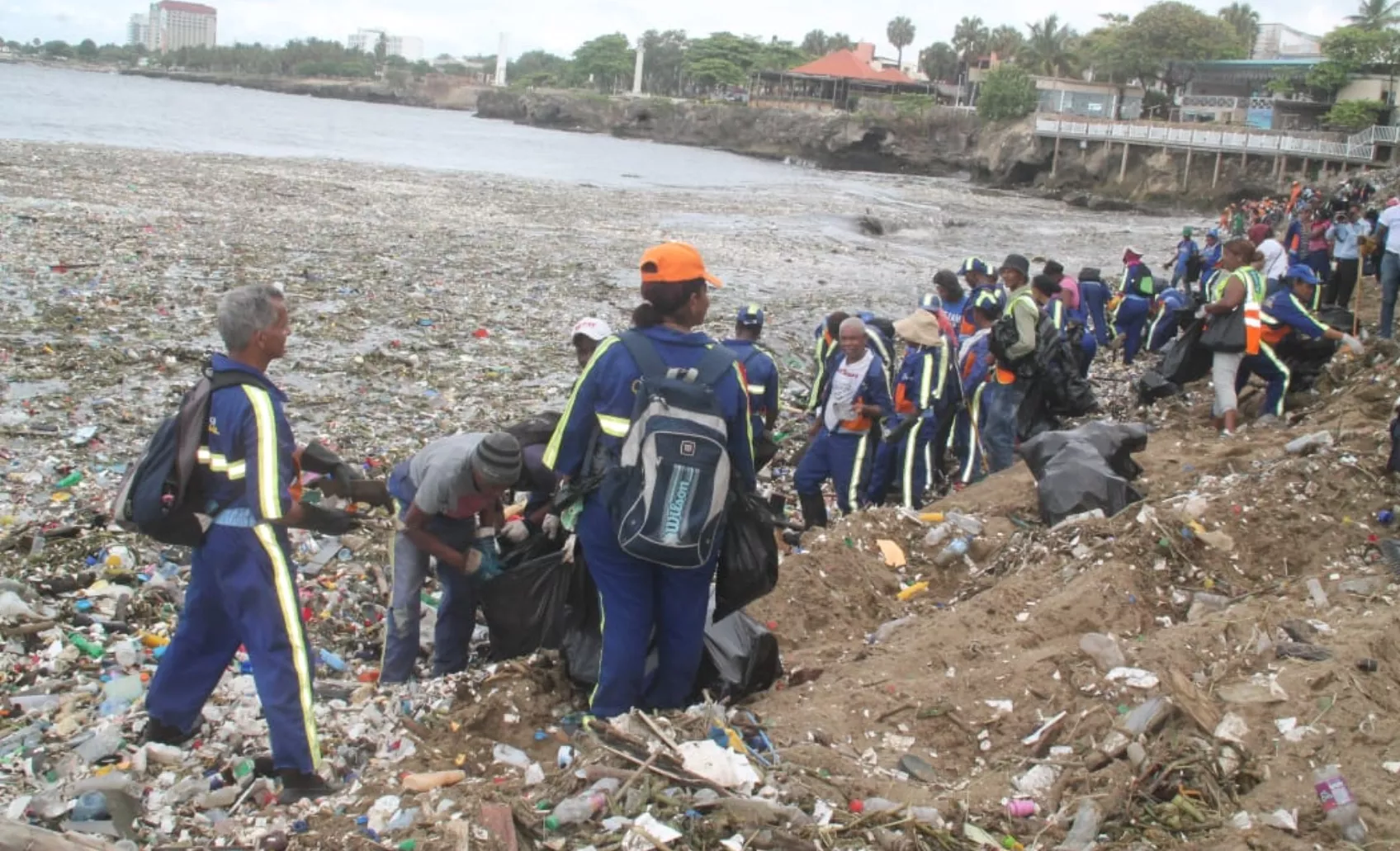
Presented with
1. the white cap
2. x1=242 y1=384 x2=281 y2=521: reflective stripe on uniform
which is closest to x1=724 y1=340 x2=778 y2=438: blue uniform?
the white cap

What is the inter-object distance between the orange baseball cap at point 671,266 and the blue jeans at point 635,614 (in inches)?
27.5

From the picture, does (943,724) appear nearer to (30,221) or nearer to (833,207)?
(30,221)

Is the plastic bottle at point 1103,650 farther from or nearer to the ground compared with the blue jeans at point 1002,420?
nearer to the ground

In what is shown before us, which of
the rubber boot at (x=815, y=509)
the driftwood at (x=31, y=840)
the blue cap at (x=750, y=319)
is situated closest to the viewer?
the driftwood at (x=31, y=840)

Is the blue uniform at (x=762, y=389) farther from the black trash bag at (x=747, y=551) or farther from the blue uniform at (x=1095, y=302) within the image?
the blue uniform at (x=1095, y=302)

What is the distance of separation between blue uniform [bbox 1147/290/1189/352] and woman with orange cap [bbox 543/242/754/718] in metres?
8.91

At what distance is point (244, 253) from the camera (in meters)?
15.0

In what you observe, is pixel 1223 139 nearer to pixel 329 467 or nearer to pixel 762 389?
pixel 762 389

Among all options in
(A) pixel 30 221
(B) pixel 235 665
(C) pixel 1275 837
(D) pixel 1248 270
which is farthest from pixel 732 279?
(C) pixel 1275 837

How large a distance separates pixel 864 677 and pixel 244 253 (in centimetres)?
1318

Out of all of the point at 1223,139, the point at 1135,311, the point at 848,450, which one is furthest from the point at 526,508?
the point at 1223,139

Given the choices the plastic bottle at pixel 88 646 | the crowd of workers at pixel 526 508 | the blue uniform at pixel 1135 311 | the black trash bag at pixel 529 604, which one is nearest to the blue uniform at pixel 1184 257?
the blue uniform at pixel 1135 311

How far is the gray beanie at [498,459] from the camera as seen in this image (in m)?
3.90

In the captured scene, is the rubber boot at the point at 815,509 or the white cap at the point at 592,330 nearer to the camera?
the white cap at the point at 592,330
